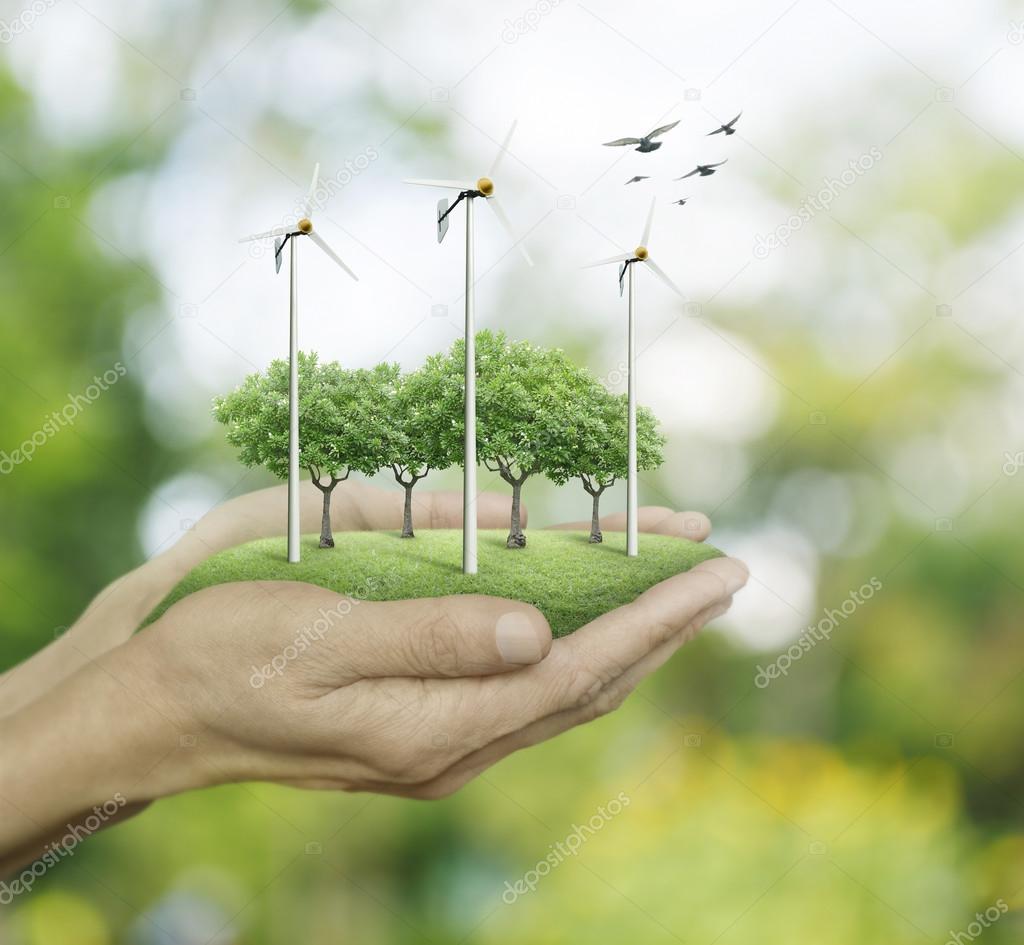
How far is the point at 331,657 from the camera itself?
416 centimetres

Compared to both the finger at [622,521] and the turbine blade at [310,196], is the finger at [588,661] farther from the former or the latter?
the turbine blade at [310,196]

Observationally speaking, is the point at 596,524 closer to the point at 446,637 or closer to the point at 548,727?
the point at 548,727

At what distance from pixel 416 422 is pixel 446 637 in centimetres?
117

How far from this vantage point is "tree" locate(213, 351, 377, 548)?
4590mm

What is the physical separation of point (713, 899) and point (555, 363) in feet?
12.9

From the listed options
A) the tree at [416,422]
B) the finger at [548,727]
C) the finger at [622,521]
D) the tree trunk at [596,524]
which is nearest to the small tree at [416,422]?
the tree at [416,422]

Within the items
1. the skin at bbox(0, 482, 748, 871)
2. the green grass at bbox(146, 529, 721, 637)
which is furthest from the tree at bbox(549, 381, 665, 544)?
the skin at bbox(0, 482, 748, 871)

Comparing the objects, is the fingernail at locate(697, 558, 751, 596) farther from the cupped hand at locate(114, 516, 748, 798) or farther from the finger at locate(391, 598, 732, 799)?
the cupped hand at locate(114, 516, 748, 798)

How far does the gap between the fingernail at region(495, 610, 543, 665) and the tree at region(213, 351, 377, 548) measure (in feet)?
3.87

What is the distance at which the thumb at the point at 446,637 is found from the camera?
402 centimetres

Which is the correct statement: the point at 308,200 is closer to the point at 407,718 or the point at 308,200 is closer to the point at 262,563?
the point at 262,563

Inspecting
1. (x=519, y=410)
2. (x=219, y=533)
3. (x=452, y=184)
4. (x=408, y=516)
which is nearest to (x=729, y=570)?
(x=519, y=410)

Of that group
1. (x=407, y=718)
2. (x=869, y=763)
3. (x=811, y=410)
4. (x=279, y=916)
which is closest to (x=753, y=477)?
(x=811, y=410)

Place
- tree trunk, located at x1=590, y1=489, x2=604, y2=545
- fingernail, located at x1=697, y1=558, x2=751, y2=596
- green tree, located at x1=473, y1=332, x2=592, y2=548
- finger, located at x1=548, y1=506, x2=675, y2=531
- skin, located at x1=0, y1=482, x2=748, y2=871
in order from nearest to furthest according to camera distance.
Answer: skin, located at x1=0, y1=482, x2=748, y2=871 < green tree, located at x1=473, y1=332, x2=592, y2=548 < tree trunk, located at x1=590, y1=489, x2=604, y2=545 < fingernail, located at x1=697, y1=558, x2=751, y2=596 < finger, located at x1=548, y1=506, x2=675, y2=531
